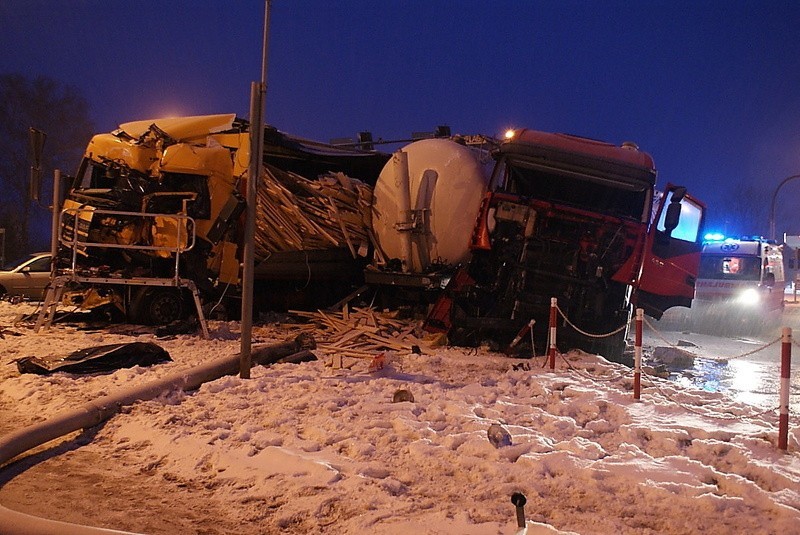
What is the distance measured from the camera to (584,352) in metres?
10.5

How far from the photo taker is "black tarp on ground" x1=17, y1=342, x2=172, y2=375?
8.14 m

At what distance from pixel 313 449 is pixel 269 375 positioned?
269cm

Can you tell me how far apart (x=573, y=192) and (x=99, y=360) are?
7526 mm

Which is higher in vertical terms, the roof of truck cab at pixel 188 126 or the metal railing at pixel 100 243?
the roof of truck cab at pixel 188 126

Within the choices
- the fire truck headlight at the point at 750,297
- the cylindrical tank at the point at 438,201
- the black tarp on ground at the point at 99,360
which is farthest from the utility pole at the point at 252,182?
the fire truck headlight at the point at 750,297

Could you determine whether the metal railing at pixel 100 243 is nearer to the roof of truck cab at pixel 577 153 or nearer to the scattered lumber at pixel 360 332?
the scattered lumber at pixel 360 332

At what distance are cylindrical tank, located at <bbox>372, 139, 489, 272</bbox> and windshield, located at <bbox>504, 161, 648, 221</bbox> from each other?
0.73 m

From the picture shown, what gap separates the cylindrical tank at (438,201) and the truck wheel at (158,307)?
4.16 meters

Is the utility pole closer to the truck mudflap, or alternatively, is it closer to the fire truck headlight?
the truck mudflap

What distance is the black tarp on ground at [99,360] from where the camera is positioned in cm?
814

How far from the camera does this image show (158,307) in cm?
1212

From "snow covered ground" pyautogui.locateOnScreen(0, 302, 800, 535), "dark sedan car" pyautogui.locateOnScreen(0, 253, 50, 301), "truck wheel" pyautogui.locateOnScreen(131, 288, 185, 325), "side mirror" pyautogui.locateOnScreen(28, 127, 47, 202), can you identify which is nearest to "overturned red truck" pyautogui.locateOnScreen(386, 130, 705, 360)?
"snow covered ground" pyautogui.locateOnScreen(0, 302, 800, 535)

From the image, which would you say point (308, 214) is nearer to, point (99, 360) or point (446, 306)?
point (446, 306)

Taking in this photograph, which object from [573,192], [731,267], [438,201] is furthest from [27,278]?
[731,267]
